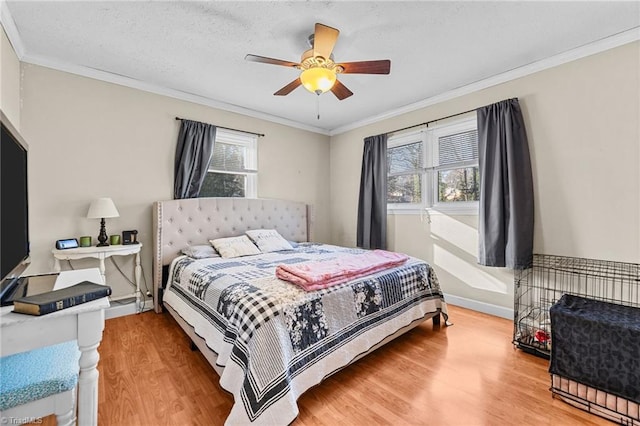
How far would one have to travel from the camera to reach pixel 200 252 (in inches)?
117

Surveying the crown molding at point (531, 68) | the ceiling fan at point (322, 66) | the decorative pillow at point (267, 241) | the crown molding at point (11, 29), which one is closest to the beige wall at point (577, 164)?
the crown molding at point (531, 68)

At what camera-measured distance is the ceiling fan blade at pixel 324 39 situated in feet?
6.12

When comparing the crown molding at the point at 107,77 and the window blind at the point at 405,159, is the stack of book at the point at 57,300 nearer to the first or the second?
the crown molding at the point at 107,77

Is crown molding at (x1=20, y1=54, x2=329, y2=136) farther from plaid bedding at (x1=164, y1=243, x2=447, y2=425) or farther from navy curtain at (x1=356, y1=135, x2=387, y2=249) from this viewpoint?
plaid bedding at (x1=164, y1=243, x2=447, y2=425)

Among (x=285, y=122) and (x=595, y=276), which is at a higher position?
(x=285, y=122)

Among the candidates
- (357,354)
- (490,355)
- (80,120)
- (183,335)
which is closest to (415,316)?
(490,355)

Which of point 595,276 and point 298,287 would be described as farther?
point 595,276

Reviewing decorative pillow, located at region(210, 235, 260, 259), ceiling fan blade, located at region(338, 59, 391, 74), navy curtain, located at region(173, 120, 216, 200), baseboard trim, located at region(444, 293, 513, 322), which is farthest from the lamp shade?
baseboard trim, located at region(444, 293, 513, 322)

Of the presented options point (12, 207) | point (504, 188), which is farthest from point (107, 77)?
point (504, 188)

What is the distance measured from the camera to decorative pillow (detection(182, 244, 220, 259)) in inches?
116

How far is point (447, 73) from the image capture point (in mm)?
2957

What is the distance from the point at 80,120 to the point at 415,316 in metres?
3.76

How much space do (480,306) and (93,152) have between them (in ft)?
14.7

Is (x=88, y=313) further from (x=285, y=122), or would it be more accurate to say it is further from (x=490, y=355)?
(x=285, y=122)
